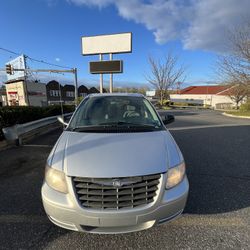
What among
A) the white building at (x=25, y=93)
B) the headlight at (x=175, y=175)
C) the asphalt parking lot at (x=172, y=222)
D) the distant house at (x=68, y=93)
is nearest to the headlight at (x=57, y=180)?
the asphalt parking lot at (x=172, y=222)

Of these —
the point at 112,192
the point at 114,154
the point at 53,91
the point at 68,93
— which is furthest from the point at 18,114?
the point at 68,93

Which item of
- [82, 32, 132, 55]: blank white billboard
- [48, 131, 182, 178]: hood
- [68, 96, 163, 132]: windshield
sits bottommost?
[48, 131, 182, 178]: hood

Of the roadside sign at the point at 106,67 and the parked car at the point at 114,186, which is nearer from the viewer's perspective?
the parked car at the point at 114,186

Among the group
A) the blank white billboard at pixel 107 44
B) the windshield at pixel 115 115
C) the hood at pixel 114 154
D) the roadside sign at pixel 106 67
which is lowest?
the hood at pixel 114 154

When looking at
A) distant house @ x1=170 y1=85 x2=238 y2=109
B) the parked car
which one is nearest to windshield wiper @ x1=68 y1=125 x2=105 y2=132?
the parked car

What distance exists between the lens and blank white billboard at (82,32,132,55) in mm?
16453

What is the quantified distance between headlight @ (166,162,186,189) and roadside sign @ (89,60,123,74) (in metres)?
14.7

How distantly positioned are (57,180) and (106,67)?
49.8 feet

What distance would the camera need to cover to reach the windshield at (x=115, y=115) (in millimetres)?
3455

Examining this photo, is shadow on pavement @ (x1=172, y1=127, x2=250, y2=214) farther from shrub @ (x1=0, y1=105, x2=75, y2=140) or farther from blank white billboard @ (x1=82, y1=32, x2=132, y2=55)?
blank white billboard @ (x1=82, y1=32, x2=132, y2=55)

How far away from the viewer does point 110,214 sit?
7.02 ft

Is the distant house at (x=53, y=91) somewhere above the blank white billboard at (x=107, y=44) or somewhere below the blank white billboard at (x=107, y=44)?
below

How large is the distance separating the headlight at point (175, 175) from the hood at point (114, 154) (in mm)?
69

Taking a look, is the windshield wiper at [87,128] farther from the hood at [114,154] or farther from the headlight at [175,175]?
the headlight at [175,175]
